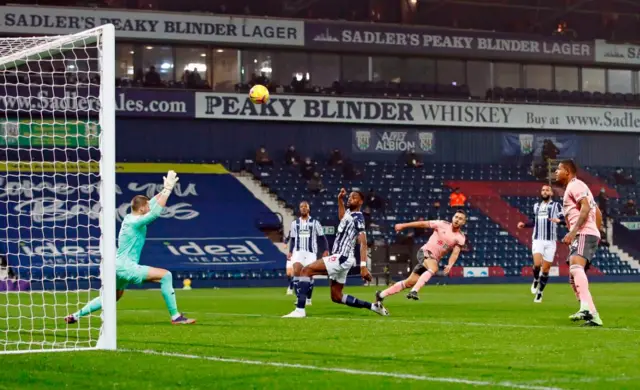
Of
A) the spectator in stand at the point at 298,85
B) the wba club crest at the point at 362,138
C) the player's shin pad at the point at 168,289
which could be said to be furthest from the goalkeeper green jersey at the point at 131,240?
the wba club crest at the point at 362,138

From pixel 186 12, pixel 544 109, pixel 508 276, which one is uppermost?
pixel 186 12

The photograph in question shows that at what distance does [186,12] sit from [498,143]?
16300 millimetres

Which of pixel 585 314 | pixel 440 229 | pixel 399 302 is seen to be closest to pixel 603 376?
pixel 585 314

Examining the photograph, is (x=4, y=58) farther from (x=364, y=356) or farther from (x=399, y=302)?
(x=399, y=302)

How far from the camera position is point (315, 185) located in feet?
146

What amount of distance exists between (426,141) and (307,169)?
24.1 ft

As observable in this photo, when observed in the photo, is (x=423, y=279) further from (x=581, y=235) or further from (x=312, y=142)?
(x=312, y=142)

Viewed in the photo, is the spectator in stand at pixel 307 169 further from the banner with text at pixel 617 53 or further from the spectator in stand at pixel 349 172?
the banner with text at pixel 617 53

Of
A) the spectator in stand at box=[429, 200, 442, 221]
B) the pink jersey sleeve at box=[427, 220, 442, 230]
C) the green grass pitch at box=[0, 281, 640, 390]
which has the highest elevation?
the spectator in stand at box=[429, 200, 442, 221]

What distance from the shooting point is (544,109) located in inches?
1997

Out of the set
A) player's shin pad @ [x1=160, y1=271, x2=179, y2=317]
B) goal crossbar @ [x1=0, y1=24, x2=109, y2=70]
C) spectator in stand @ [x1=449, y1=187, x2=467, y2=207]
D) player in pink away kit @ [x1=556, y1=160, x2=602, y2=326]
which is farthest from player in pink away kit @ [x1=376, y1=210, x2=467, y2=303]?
spectator in stand @ [x1=449, y1=187, x2=467, y2=207]

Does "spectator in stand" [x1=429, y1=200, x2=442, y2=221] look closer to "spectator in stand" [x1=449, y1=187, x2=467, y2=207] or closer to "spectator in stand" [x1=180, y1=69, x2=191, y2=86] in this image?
"spectator in stand" [x1=449, y1=187, x2=467, y2=207]

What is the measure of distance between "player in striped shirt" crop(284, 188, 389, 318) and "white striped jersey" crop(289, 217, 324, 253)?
8020 mm

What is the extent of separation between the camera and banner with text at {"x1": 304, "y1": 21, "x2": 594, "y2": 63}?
47.0 meters
